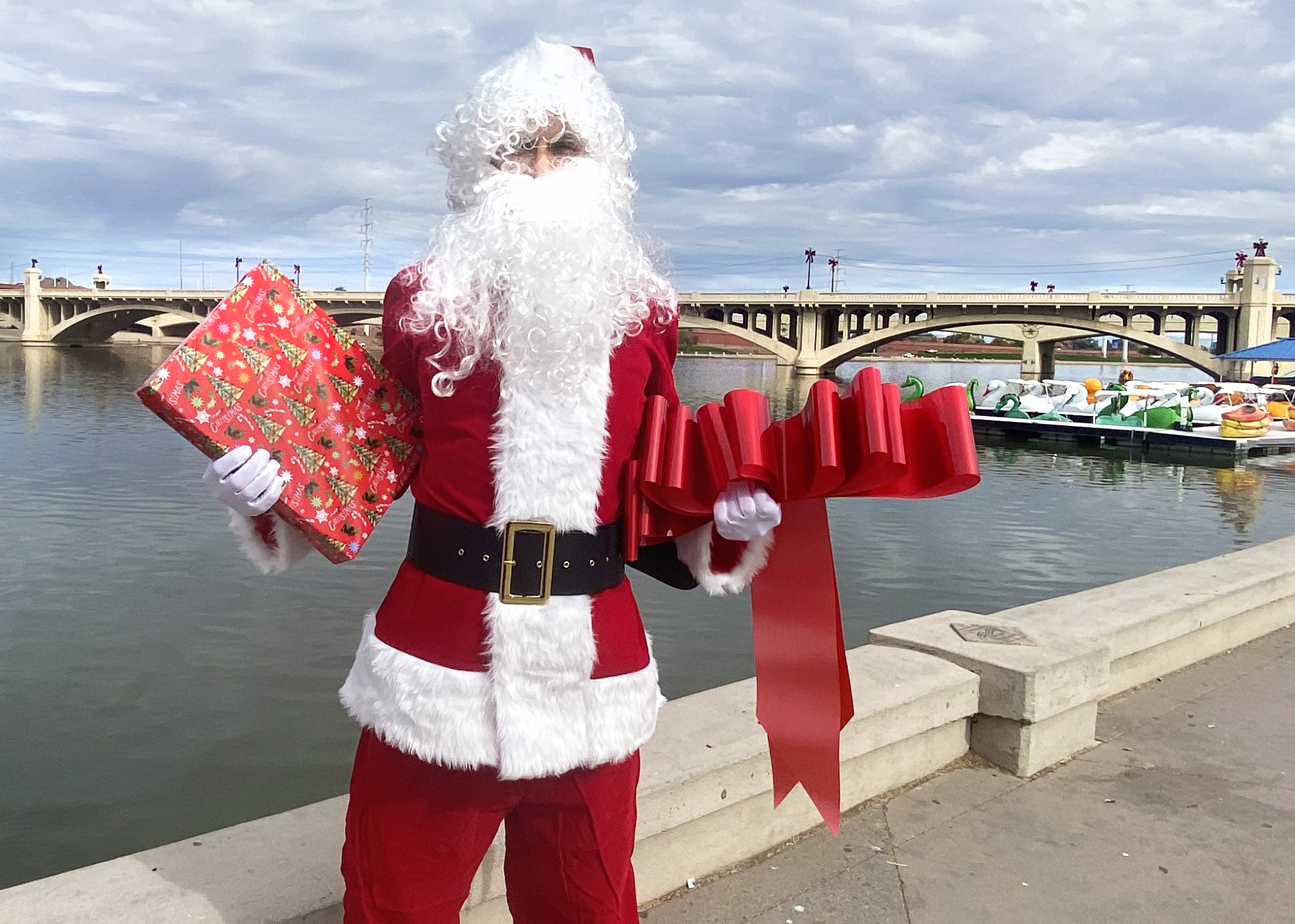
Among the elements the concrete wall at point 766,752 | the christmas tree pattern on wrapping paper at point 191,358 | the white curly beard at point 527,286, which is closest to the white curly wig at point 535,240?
the white curly beard at point 527,286

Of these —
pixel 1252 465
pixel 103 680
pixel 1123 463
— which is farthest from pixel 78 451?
pixel 1252 465

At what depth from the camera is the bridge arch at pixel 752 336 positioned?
44.3m

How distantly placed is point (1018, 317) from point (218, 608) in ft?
129

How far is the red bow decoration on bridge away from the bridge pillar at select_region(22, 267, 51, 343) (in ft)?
183

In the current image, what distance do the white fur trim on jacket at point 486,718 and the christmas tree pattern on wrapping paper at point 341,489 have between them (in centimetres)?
23

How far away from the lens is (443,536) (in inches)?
59.4

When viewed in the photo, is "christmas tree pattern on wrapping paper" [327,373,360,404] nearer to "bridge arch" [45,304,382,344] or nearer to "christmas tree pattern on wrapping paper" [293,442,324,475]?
"christmas tree pattern on wrapping paper" [293,442,324,475]

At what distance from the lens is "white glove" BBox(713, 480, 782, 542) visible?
1531 millimetres

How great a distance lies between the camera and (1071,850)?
245 centimetres

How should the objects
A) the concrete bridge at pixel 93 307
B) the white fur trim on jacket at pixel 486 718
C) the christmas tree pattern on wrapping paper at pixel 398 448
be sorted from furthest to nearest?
the concrete bridge at pixel 93 307
the christmas tree pattern on wrapping paper at pixel 398 448
the white fur trim on jacket at pixel 486 718

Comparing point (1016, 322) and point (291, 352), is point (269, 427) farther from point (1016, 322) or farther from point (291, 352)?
point (1016, 322)

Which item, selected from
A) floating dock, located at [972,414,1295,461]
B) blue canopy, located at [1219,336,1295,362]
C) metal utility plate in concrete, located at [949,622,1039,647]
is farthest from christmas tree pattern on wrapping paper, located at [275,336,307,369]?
blue canopy, located at [1219,336,1295,362]

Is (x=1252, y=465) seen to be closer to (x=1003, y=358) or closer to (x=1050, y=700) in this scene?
(x=1050, y=700)

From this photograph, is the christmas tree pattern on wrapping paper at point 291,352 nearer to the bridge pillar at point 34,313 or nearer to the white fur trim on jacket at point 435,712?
the white fur trim on jacket at point 435,712
